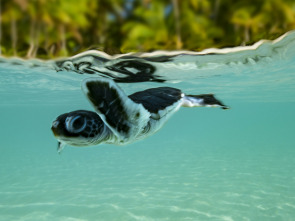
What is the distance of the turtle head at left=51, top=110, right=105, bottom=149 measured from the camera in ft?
10.7

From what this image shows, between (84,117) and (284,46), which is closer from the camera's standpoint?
(84,117)

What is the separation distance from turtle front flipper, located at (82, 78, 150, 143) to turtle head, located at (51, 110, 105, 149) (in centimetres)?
35

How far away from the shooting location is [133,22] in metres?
3.82

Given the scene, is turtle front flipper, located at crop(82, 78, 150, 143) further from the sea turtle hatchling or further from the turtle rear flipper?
the turtle rear flipper

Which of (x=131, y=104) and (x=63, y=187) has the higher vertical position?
(x=131, y=104)

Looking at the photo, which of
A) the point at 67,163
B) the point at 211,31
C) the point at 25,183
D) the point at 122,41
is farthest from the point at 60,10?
the point at 67,163

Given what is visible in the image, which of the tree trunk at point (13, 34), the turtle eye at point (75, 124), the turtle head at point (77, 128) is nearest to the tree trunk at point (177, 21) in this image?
the turtle head at point (77, 128)

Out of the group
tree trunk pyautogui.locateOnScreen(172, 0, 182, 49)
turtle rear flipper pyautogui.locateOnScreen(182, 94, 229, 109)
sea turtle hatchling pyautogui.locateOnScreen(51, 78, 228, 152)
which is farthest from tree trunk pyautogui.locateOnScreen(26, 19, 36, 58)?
turtle rear flipper pyautogui.locateOnScreen(182, 94, 229, 109)

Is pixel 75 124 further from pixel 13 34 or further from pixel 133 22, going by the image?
pixel 13 34

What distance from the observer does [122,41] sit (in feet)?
14.9

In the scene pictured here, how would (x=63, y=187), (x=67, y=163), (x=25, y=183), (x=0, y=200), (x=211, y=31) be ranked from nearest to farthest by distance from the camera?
(x=211, y=31) → (x=0, y=200) → (x=63, y=187) → (x=25, y=183) → (x=67, y=163)

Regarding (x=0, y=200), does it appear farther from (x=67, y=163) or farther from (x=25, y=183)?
(x=67, y=163)

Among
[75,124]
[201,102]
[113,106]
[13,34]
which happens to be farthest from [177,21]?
[201,102]

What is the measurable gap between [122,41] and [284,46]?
4840mm
